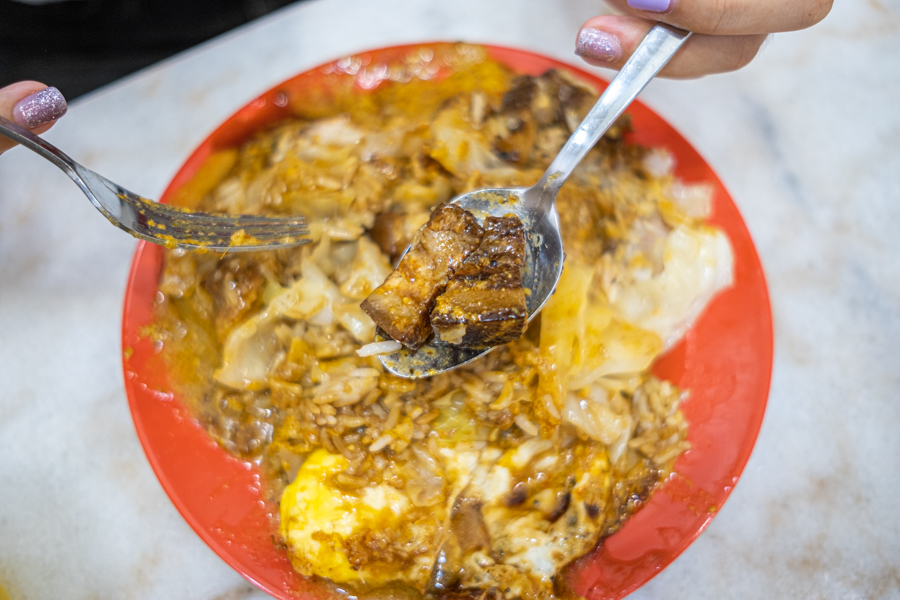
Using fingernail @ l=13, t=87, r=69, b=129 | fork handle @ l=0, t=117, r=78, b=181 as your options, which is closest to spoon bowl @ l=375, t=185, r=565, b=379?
fork handle @ l=0, t=117, r=78, b=181

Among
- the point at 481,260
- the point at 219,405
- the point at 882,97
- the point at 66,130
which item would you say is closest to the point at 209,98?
the point at 66,130

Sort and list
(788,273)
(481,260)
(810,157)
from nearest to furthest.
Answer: (481,260) < (788,273) < (810,157)

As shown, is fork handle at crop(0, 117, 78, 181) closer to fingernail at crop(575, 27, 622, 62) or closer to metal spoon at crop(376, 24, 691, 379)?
metal spoon at crop(376, 24, 691, 379)

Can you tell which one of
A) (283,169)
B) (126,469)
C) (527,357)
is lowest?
(126,469)

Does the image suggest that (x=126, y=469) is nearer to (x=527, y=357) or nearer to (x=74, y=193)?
(x=74, y=193)

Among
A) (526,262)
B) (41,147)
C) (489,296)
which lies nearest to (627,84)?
(526,262)

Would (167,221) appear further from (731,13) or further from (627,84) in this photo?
(731,13)

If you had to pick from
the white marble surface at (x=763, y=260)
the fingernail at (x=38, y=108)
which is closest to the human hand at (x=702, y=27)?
the white marble surface at (x=763, y=260)
